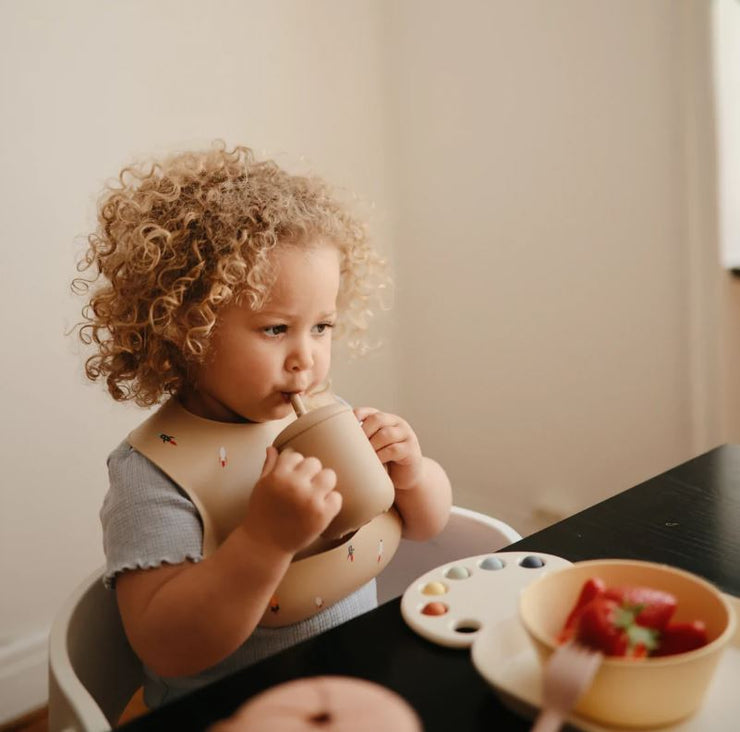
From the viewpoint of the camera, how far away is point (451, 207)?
89.2 inches

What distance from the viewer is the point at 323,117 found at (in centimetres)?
215

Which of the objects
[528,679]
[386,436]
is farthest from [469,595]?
[386,436]

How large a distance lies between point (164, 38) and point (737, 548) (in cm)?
162

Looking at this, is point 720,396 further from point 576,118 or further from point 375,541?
point 375,541

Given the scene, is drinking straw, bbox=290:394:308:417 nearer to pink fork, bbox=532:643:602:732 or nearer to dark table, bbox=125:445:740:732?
dark table, bbox=125:445:740:732

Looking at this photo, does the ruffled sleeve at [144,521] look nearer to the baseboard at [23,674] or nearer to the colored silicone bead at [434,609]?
the colored silicone bead at [434,609]

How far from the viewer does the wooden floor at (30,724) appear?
1684 mm

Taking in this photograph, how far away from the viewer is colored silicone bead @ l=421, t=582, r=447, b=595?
63cm

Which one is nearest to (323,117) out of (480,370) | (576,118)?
(576,118)

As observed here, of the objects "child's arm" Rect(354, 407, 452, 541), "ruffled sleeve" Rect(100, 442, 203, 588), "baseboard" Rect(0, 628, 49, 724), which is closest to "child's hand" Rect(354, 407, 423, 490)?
"child's arm" Rect(354, 407, 452, 541)

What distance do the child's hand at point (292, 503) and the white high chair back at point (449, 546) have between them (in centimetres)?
33

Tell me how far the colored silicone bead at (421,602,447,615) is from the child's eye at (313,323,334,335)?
41cm

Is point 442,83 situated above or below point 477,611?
above

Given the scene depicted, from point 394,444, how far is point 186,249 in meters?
0.33
